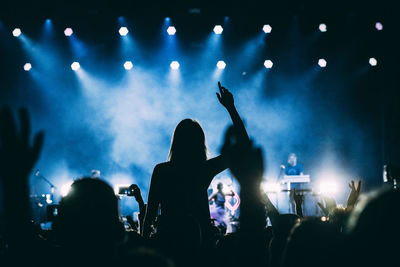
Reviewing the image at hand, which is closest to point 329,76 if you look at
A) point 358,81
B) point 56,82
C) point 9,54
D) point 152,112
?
point 358,81

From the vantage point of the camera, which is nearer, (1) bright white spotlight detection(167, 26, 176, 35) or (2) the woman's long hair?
(2) the woman's long hair

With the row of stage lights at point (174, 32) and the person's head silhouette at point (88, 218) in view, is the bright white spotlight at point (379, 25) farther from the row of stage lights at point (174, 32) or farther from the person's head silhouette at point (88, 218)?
the person's head silhouette at point (88, 218)

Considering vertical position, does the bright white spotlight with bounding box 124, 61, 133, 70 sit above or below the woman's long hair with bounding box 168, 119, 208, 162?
above

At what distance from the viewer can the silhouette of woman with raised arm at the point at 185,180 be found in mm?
2531

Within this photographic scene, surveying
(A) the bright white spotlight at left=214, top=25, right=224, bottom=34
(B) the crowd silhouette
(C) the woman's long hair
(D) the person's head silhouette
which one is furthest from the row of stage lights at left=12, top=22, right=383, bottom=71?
(D) the person's head silhouette

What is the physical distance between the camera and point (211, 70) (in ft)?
41.2

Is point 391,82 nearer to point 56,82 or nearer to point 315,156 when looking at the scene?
point 315,156

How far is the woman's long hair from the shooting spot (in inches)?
104

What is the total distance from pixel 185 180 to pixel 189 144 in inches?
10.5

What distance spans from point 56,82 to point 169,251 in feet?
39.1

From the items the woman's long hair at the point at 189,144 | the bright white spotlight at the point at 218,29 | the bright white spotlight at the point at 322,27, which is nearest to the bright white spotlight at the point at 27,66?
the bright white spotlight at the point at 218,29

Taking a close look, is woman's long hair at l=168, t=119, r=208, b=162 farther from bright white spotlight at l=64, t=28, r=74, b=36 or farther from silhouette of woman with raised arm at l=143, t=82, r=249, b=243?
bright white spotlight at l=64, t=28, r=74, b=36

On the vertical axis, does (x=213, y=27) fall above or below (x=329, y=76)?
above

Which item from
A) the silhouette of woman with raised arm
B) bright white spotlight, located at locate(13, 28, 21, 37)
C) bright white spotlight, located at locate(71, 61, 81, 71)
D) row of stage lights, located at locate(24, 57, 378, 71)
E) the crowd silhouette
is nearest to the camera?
the crowd silhouette
